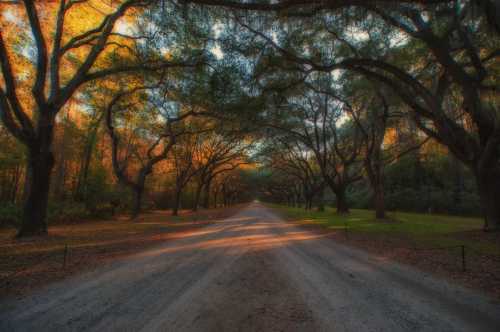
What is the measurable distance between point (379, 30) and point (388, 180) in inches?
1450

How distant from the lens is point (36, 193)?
32.7ft

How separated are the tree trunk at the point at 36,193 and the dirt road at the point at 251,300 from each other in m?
6.79

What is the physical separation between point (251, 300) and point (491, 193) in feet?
40.8

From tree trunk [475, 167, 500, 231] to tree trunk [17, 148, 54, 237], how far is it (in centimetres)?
1949

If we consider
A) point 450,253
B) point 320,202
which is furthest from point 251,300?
point 320,202

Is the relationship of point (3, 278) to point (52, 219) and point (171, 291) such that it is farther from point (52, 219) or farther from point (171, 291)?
point (52, 219)

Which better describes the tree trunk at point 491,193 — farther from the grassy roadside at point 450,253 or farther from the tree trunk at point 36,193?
the tree trunk at point 36,193

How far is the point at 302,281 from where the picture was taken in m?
4.93

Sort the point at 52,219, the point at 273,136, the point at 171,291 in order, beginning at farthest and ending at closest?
the point at 273,136, the point at 52,219, the point at 171,291

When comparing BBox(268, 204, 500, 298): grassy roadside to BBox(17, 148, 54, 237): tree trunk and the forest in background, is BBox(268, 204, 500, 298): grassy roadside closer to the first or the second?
the forest in background

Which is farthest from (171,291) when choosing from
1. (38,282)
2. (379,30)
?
(379,30)

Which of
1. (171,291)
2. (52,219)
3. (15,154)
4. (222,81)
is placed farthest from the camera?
(15,154)

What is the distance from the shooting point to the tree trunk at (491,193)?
9953 mm

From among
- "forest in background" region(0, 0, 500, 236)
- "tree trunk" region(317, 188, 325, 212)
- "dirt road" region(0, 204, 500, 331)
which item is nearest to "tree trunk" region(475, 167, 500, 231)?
"forest in background" region(0, 0, 500, 236)
